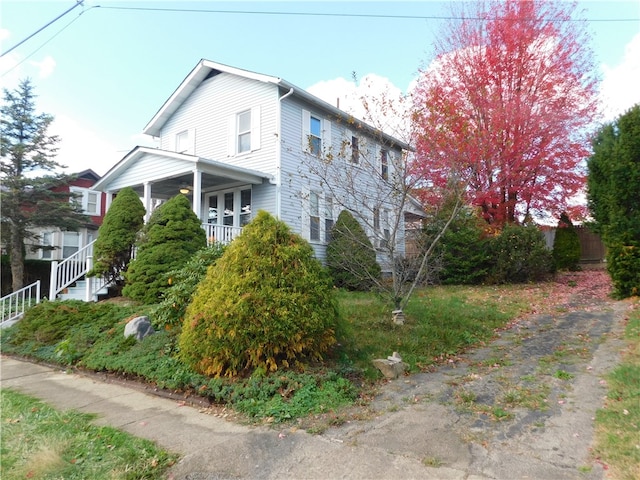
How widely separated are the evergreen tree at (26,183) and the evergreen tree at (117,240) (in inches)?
228

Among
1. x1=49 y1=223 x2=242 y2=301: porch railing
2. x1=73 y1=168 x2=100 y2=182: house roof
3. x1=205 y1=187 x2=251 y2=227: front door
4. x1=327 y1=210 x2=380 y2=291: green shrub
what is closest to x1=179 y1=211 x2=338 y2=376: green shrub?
x1=49 y1=223 x2=242 y2=301: porch railing

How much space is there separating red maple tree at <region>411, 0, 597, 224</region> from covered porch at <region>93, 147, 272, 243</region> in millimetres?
6571

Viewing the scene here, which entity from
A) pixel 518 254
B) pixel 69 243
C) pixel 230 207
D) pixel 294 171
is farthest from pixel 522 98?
pixel 69 243

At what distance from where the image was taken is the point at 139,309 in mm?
→ 7699

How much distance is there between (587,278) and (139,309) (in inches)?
536

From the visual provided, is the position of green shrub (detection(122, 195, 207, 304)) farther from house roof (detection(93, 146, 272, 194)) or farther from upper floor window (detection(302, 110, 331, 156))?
upper floor window (detection(302, 110, 331, 156))

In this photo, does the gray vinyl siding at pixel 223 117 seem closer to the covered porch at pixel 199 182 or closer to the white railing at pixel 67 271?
the covered porch at pixel 199 182

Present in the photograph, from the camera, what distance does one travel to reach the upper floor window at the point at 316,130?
13.4m

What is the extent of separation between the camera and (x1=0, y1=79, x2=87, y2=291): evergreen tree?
13.9 m

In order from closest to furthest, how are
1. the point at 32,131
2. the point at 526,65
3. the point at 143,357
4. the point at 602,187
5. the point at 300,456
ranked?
the point at 300,456 → the point at 143,357 → the point at 602,187 → the point at 526,65 → the point at 32,131

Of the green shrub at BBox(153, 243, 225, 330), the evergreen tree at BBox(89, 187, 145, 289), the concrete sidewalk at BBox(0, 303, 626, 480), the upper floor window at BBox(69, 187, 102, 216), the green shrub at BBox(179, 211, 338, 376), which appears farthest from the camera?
the upper floor window at BBox(69, 187, 102, 216)

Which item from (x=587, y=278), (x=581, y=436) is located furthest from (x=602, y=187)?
(x=581, y=436)

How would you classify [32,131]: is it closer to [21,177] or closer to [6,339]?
[21,177]

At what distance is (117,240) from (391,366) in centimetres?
772
